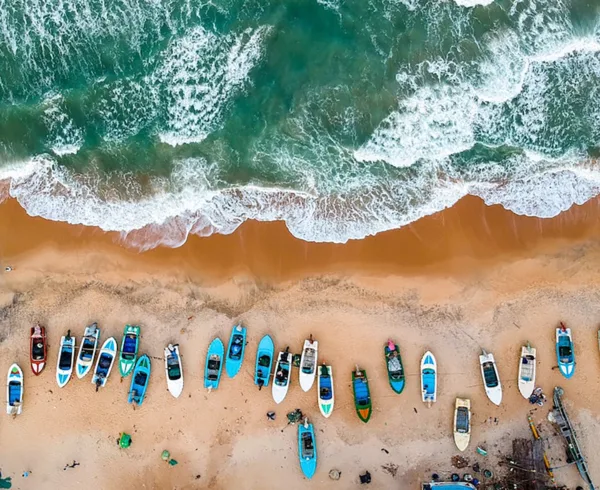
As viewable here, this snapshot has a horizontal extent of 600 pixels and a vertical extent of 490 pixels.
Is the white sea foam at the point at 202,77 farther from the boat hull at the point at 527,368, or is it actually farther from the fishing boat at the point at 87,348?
the boat hull at the point at 527,368

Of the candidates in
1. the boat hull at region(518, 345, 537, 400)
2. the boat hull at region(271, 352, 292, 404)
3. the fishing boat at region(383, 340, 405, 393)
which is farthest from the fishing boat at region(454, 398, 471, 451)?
the boat hull at region(271, 352, 292, 404)

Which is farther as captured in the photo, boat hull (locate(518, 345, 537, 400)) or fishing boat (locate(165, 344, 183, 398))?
fishing boat (locate(165, 344, 183, 398))

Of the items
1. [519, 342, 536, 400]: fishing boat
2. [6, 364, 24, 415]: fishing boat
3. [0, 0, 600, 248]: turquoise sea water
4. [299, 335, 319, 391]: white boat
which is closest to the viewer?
[0, 0, 600, 248]: turquoise sea water

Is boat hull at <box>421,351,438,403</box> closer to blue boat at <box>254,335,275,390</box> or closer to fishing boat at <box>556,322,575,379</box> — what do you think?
fishing boat at <box>556,322,575,379</box>

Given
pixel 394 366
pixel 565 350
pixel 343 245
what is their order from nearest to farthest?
pixel 565 350 → pixel 343 245 → pixel 394 366

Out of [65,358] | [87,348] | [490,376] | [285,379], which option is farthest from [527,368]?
[65,358]

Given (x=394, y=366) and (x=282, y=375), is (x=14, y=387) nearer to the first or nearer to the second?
(x=282, y=375)
